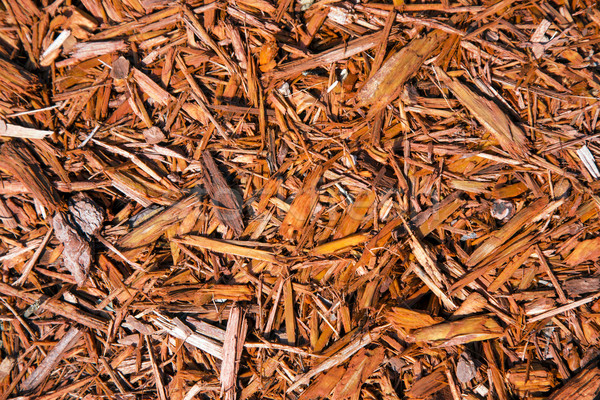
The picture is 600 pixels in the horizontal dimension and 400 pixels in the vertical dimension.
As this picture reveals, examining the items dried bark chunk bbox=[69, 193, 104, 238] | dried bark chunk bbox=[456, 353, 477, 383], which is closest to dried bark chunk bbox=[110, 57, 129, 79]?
dried bark chunk bbox=[69, 193, 104, 238]

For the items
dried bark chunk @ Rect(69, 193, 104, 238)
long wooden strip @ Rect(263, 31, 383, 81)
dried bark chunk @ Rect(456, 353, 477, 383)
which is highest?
long wooden strip @ Rect(263, 31, 383, 81)

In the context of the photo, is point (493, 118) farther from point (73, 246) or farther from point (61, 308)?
point (61, 308)

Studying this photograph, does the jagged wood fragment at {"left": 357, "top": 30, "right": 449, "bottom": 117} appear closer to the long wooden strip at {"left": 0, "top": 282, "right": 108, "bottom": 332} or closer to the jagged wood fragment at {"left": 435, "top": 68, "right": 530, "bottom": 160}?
the jagged wood fragment at {"left": 435, "top": 68, "right": 530, "bottom": 160}

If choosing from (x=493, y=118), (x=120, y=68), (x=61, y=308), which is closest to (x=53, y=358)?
(x=61, y=308)

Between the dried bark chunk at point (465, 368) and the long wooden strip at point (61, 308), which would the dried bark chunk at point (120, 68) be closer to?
the long wooden strip at point (61, 308)

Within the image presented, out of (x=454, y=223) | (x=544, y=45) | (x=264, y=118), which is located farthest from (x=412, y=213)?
(x=544, y=45)

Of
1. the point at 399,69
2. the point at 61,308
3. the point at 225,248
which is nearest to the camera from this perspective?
the point at 399,69

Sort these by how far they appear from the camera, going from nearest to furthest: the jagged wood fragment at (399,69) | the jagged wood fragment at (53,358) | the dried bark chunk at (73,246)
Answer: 1. the jagged wood fragment at (399,69)
2. the dried bark chunk at (73,246)
3. the jagged wood fragment at (53,358)

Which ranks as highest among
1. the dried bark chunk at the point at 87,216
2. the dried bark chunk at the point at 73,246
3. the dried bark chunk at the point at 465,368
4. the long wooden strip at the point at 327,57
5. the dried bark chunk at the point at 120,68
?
the long wooden strip at the point at 327,57

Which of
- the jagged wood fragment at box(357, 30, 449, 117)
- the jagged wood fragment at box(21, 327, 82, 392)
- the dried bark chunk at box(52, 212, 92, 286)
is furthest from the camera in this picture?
the jagged wood fragment at box(21, 327, 82, 392)

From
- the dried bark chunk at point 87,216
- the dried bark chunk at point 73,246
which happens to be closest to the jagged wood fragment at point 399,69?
the dried bark chunk at point 87,216

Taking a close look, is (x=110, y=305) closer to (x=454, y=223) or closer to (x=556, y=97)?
(x=454, y=223)

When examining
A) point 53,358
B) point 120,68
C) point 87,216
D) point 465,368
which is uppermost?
point 120,68
